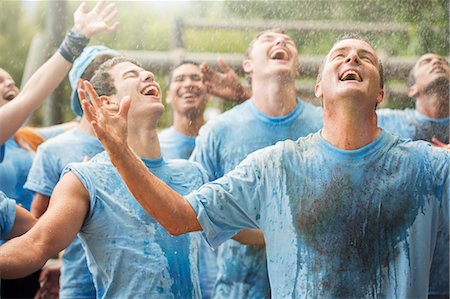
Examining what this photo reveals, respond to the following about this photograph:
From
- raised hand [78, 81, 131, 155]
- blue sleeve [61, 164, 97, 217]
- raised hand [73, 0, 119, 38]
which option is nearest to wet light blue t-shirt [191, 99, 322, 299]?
raised hand [73, 0, 119, 38]

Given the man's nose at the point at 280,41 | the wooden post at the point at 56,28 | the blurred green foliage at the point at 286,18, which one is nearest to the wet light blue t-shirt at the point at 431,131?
the blurred green foliage at the point at 286,18

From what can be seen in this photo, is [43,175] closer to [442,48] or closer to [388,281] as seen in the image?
[388,281]

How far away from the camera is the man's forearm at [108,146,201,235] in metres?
2.66

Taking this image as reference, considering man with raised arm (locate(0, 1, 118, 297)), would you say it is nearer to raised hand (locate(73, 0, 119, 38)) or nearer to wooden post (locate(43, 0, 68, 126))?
raised hand (locate(73, 0, 119, 38))

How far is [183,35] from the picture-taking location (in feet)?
20.6

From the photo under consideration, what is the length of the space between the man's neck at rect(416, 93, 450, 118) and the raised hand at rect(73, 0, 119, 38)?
1632mm

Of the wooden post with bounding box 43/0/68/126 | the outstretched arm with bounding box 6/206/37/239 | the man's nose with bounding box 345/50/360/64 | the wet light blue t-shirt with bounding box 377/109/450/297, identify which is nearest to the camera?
the man's nose with bounding box 345/50/360/64

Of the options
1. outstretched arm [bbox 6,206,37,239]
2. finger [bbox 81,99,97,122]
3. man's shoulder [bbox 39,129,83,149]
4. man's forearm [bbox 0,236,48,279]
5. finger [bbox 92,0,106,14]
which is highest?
finger [bbox 92,0,106,14]

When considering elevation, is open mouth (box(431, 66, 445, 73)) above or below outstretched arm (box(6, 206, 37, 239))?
above

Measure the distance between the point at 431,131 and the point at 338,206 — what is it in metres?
1.48

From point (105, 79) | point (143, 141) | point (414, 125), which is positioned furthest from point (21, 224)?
point (414, 125)

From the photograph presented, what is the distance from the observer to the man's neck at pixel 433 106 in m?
4.20

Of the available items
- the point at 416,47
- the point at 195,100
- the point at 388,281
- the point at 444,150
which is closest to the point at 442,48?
the point at 416,47

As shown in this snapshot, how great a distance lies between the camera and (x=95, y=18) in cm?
384
